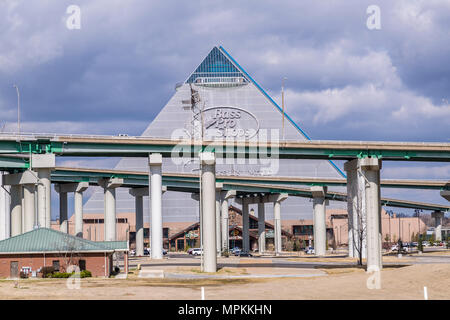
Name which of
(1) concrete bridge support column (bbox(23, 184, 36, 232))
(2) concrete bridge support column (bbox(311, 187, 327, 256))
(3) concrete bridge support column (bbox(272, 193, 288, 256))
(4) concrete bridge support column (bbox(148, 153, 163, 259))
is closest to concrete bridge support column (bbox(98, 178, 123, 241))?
(1) concrete bridge support column (bbox(23, 184, 36, 232))

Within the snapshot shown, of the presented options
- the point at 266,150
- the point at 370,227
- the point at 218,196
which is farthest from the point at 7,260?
the point at 218,196

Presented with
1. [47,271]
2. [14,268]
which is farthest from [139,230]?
[47,271]

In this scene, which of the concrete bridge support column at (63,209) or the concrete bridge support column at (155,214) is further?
the concrete bridge support column at (63,209)

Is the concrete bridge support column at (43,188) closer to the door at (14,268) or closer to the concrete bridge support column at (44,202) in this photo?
the concrete bridge support column at (44,202)

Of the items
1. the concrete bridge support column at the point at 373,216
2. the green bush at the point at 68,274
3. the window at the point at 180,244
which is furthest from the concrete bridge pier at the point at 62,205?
the concrete bridge support column at the point at 373,216

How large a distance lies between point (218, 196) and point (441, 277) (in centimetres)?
8423

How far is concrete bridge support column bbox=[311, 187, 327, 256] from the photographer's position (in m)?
137

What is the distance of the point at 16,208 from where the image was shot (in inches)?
4387

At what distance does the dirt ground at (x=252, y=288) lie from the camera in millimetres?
52594

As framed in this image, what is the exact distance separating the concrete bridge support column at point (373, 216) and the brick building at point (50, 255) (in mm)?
28003

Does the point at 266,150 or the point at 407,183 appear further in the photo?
the point at 407,183

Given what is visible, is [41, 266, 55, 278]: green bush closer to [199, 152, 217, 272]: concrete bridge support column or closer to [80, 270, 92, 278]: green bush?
[80, 270, 92, 278]: green bush
